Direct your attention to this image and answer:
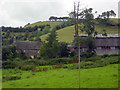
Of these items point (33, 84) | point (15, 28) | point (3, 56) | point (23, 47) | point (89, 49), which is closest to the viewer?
point (33, 84)

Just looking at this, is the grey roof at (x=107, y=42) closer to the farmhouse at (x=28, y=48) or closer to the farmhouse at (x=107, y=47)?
the farmhouse at (x=107, y=47)

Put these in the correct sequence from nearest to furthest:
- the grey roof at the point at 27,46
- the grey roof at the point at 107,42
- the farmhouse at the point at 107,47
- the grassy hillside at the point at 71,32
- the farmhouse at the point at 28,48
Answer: the farmhouse at the point at 107,47, the grey roof at the point at 107,42, the farmhouse at the point at 28,48, the grey roof at the point at 27,46, the grassy hillside at the point at 71,32

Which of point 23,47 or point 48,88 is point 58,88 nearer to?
point 48,88

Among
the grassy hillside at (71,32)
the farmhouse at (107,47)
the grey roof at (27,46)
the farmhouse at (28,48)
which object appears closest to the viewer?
the farmhouse at (107,47)

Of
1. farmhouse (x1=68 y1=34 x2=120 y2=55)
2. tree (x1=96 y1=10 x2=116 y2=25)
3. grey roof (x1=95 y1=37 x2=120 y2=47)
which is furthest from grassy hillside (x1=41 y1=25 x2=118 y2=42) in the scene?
farmhouse (x1=68 y1=34 x2=120 y2=55)

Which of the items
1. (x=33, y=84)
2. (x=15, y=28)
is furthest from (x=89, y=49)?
(x=15, y=28)

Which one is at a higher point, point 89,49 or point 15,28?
point 15,28

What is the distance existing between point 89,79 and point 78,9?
41300 millimetres

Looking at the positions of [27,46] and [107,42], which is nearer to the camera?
[107,42]

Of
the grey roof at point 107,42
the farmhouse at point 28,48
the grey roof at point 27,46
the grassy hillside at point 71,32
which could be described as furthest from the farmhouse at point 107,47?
the grassy hillside at point 71,32

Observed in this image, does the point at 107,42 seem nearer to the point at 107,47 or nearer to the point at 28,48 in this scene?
the point at 107,47

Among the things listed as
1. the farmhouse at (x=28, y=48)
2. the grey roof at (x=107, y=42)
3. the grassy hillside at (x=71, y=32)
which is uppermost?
the grassy hillside at (x=71, y=32)

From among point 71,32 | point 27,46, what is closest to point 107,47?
point 27,46

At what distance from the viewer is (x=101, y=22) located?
125438 millimetres
